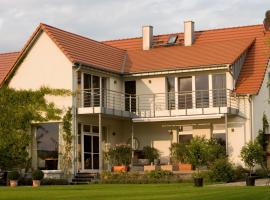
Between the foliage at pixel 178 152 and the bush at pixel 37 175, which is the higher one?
the foliage at pixel 178 152

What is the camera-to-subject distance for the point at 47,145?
111ft

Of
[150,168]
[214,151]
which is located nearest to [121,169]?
[150,168]

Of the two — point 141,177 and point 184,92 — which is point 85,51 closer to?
point 184,92

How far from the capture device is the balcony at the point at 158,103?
33.2 m

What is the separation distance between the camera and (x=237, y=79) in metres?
34.6

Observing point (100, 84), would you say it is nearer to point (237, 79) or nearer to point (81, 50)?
point (81, 50)

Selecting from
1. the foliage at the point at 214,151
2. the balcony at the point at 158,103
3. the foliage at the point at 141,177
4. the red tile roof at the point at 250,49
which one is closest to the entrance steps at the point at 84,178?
the foliage at the point at 141,177

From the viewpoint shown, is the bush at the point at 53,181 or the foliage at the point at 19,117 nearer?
the bush at the point at 53,181

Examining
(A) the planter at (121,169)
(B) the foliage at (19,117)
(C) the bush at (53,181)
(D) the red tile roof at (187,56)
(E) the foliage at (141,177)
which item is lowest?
(C) the bush at (53,181)

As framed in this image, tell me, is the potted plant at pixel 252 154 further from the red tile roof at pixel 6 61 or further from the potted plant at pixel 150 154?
the red tile roof at pixel 6 61

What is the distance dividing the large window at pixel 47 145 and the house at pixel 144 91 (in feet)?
0.18

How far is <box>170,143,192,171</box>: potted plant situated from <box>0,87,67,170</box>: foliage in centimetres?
637

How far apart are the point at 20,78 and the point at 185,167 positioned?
34.9ft

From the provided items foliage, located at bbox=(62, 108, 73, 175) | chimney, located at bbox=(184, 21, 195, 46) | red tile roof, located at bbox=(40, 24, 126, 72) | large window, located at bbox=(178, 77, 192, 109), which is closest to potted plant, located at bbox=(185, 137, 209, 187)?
large window, located at bbox=(178, 77, 192, 109)
